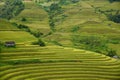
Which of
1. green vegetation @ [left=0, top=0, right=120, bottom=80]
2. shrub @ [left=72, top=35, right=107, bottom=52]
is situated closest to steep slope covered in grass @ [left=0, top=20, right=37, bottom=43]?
green vegetation @ [left=0, top=0, right=120, bottom=80]

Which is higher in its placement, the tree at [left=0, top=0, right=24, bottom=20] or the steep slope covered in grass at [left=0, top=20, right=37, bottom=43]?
the steep slope covered in grass at [left=0, top=20, right=37, bottom=43]

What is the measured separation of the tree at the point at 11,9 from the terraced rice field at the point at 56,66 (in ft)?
240

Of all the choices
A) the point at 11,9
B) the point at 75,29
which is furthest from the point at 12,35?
the point at 11,9

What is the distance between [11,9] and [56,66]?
91.2m

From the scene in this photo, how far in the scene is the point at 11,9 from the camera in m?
145

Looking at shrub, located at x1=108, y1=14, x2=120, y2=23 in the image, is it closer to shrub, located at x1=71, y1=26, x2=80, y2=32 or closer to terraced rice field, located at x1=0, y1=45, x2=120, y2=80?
shrub, located at x1=71, y1=26, x2=80, y2=32

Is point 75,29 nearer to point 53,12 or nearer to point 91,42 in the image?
point 91,42

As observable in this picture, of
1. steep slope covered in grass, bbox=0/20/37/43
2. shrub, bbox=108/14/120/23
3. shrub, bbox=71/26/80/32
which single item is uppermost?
steep slope covered in grass, bbox=0/20/37/43

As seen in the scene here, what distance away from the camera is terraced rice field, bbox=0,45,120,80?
5284 cm

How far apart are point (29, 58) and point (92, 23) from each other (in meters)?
61.7

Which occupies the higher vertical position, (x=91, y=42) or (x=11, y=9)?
(x=91, y=42)

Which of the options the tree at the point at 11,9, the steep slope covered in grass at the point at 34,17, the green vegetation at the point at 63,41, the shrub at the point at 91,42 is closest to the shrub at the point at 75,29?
the green vegetation at the point at 63,41

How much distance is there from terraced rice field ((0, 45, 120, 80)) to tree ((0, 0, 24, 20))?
73285 millimetres

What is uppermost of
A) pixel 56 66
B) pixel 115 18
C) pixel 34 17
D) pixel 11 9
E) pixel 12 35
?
pixel 56 66
